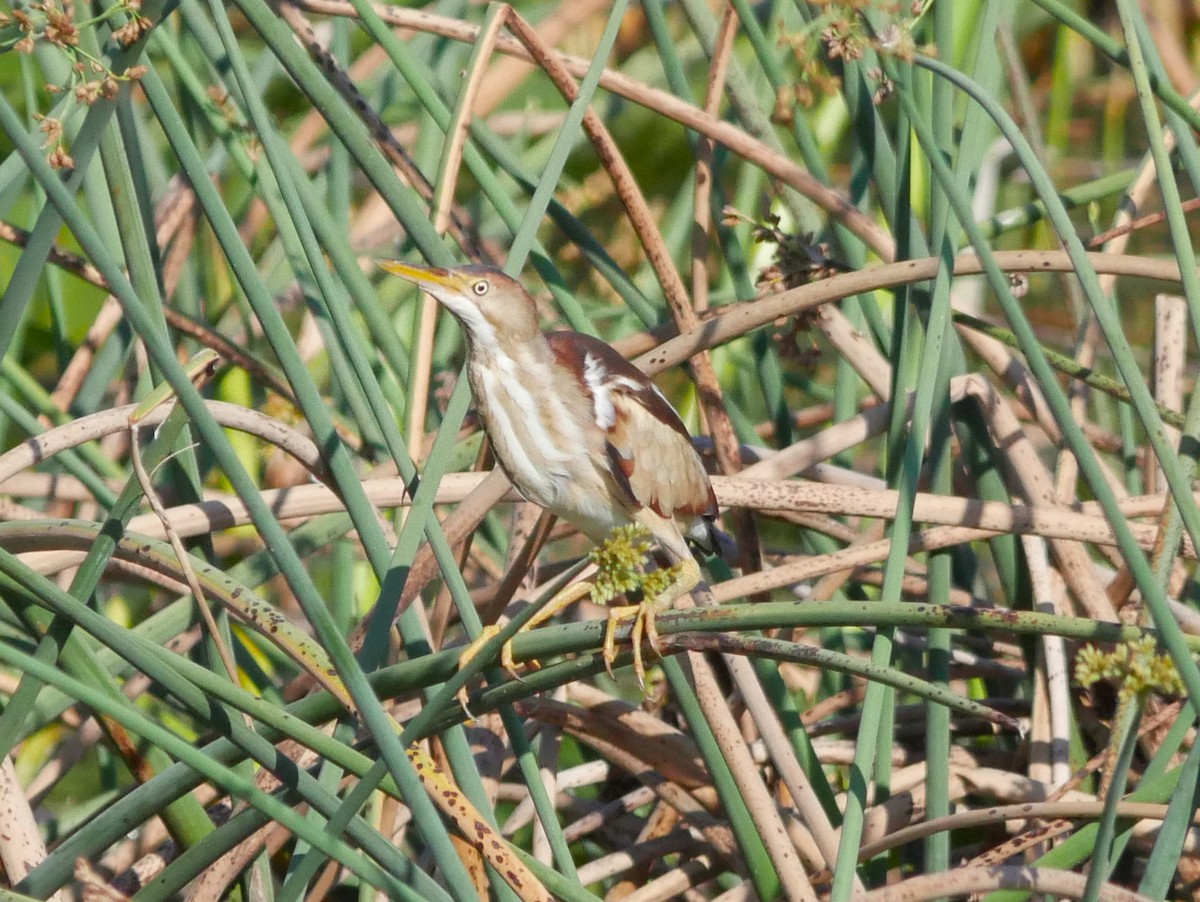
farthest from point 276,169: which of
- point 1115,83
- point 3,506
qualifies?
point 1115,83

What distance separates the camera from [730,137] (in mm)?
2066

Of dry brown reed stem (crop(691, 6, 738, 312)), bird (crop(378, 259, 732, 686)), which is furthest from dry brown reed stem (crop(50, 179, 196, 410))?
dry brown reed stem (crop(691, 6, 738, 312))

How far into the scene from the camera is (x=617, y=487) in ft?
6.45

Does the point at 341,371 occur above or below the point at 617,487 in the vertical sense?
above

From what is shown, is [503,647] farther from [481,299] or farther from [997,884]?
[481,299]

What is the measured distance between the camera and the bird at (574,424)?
1877mm

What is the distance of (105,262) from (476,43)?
905 millimetres

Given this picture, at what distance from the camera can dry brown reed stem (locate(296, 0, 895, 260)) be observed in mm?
2043

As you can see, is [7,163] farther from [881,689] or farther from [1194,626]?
[1194,626]

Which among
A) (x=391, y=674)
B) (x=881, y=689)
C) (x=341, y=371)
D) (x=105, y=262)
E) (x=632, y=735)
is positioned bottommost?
(x=632, y=735)

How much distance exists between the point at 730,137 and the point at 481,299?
0.48 metres

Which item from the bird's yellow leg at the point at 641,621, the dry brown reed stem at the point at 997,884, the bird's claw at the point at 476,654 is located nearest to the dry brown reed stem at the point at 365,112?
the bird's yellow leg at the point at 641,621

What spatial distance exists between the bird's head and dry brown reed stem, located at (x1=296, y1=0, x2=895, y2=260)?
40 cm

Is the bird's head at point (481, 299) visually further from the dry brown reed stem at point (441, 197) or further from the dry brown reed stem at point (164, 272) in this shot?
the dry brown reed stem at point (164, 272)
